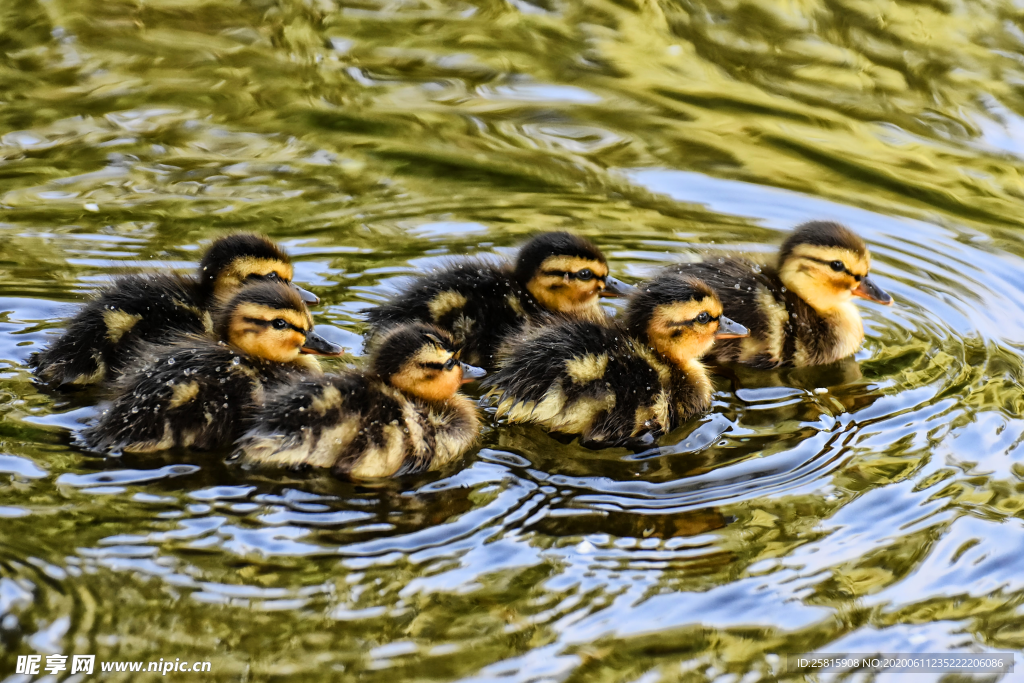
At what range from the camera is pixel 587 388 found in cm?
397

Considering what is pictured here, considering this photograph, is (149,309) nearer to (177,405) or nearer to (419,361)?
(177,405)

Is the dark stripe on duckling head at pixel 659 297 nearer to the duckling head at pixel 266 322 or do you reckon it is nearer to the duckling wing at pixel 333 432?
the duckling wing at pixel 333 432

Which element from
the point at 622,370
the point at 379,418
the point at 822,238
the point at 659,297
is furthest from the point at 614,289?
the point at 379,418

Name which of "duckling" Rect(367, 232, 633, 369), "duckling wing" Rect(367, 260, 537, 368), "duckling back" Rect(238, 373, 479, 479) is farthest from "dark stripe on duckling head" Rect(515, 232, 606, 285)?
"duckling back" Rect(238, 373, 479, 479)

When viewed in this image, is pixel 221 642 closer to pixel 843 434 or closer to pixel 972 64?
pixel 843 434

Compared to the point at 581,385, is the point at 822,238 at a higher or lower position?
higher

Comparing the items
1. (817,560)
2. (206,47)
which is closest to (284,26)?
(206,47)

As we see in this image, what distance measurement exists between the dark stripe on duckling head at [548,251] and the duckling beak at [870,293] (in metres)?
1.01

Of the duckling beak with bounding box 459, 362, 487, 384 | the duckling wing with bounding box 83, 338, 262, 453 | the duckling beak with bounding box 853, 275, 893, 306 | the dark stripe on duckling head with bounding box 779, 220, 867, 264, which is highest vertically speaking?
Answer: the dark stripe on duckling head with bounding box 779, 220, 867, 264

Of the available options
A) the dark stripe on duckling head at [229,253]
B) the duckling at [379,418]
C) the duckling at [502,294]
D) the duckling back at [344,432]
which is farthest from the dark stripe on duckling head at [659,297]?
the dark stripe on duckling head at [229,253]

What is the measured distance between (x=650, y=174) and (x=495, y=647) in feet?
11.7

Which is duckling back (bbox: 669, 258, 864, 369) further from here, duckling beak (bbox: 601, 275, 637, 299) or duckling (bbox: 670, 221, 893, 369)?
duckling beak (bbox: 601, 275, 637, 299)

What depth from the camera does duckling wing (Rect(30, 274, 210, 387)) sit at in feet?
13.2

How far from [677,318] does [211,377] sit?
1502 millimetres
